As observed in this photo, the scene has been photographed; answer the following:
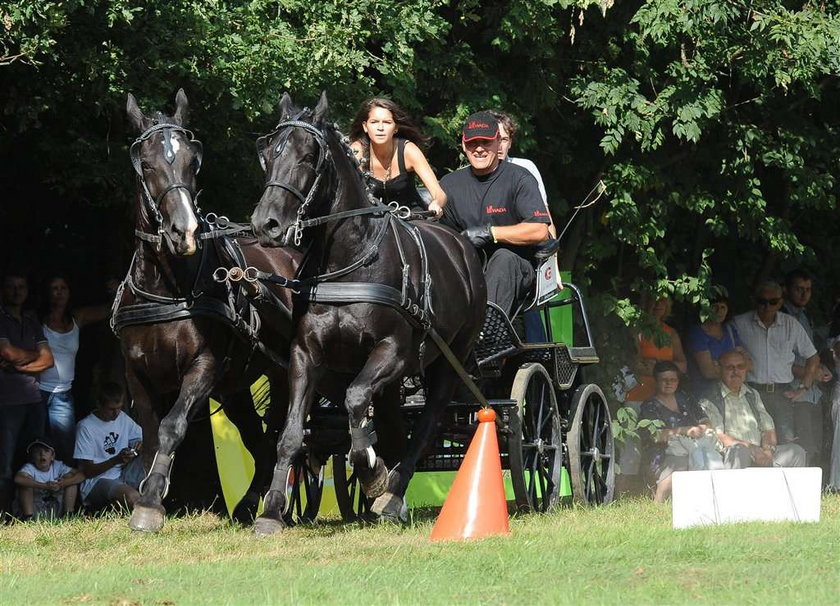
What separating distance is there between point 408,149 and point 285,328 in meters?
1.58

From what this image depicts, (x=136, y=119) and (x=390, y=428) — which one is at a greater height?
(x=136, y=119)

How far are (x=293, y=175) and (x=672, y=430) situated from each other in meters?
6.35

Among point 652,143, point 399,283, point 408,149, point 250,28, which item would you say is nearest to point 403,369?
point 399,283

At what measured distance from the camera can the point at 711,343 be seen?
49.4 feet

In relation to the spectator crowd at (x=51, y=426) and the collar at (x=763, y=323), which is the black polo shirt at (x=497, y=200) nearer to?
the spectator crowd at (x=51, y=426)

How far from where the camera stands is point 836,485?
14.6 m

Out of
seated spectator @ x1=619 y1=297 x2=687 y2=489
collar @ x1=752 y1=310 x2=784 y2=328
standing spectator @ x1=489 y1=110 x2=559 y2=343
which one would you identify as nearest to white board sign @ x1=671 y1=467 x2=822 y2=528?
standing spectator @ x1=489 y1=110 x2=559 y2=343

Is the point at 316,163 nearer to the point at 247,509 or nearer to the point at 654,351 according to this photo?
the point at 247,509

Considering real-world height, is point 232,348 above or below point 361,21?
below

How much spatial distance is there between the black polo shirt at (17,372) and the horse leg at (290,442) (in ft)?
11.2

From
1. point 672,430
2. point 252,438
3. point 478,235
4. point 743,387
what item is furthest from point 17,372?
point 743,387

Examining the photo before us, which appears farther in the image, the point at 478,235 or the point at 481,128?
the point at 481,128

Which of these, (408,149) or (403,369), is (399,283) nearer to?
(403,369)

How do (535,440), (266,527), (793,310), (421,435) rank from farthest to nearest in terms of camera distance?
(793,310) → (535,440) → (421,435) → (266,527)
